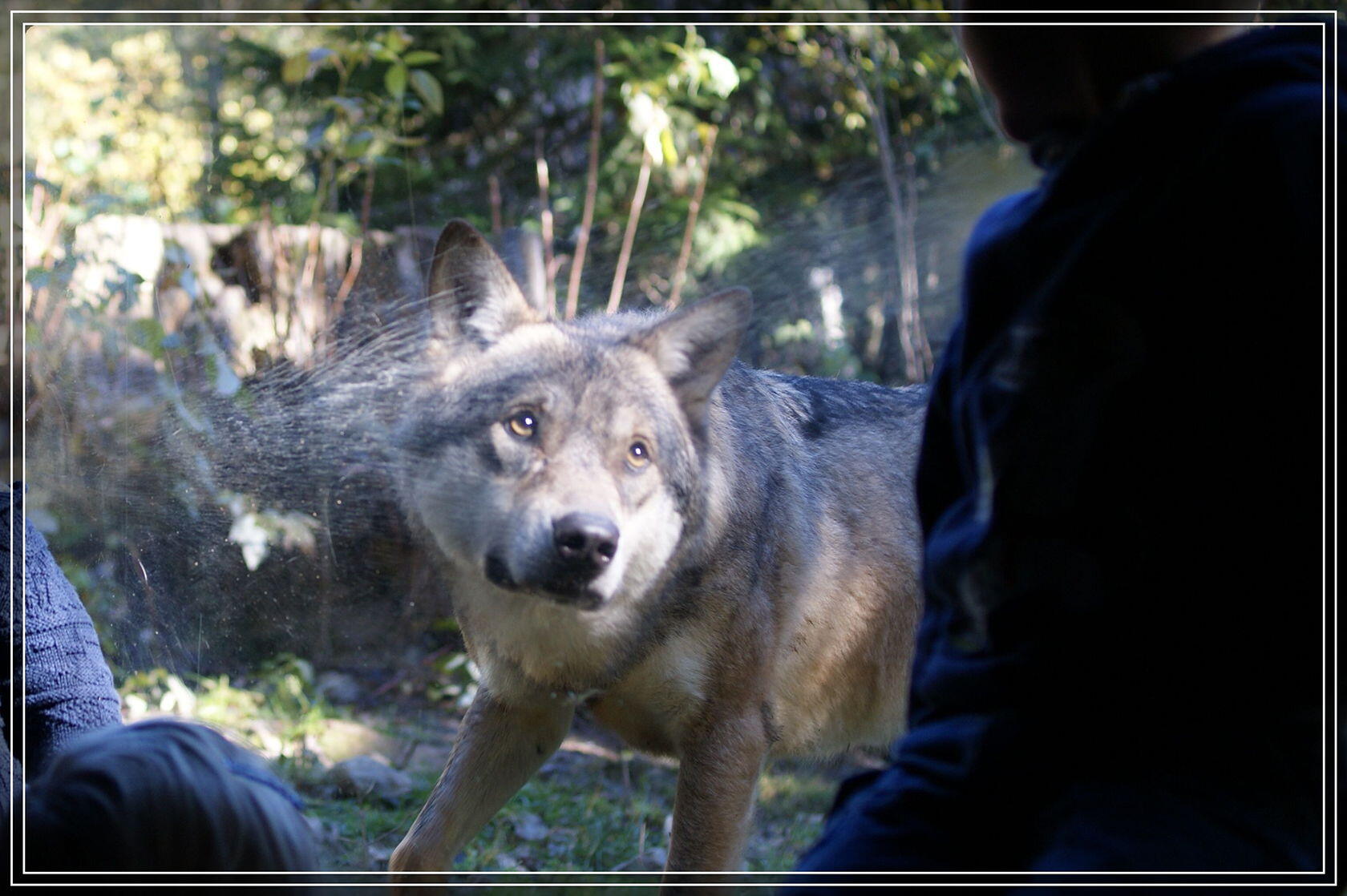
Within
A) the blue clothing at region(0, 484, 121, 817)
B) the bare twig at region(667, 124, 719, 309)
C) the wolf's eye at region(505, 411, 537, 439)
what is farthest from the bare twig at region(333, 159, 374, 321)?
the blue clothing at region(0, 484, 121, 817)

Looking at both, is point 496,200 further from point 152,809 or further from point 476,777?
point 152,809

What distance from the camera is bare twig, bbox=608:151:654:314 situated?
2.39 metres

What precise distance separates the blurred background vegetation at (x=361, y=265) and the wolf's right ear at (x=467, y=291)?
10 centimetres

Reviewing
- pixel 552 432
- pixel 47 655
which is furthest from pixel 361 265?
pixel 47 655

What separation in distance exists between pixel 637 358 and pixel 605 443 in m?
0.23

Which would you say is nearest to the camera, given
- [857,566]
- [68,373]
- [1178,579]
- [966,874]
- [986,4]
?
[1178,579]

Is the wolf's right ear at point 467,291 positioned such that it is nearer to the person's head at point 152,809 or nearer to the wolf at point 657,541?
the wolf at point 657,541

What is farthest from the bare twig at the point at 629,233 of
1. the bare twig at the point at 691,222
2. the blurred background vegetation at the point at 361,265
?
the bare twig at the point at 691,222

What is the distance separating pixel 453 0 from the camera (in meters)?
4.11

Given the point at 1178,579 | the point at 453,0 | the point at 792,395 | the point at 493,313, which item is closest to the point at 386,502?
the point at 493,313

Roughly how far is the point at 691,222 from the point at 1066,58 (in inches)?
46.7

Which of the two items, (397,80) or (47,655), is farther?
(397,80)

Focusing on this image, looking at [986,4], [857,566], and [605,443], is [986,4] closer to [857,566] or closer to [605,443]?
[605,443]

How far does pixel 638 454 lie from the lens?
6.31 feet
